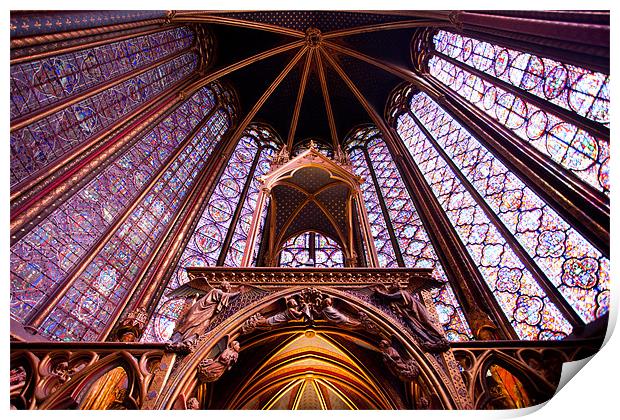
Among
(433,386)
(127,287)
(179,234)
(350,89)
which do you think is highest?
(350,89)

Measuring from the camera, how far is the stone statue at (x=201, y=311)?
3684 millimetres

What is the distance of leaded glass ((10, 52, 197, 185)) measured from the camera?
16.6 feet

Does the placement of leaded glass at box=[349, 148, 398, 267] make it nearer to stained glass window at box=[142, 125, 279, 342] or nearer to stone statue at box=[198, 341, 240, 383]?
stained glass window at box=[142, 125, 279, 342]

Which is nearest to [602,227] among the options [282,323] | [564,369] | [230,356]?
[564,369]

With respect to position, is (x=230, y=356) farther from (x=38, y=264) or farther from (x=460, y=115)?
(x=460, y=115)

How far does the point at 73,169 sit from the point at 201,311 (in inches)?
139

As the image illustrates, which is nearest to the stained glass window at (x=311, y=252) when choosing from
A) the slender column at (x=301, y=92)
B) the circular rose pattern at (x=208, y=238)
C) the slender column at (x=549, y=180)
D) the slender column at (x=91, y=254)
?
the circular rose pattern at (x=208, y=238)

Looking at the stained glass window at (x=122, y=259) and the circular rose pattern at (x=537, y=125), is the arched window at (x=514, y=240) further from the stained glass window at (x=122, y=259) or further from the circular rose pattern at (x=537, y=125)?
the stained glass window at (x=122, y=259)

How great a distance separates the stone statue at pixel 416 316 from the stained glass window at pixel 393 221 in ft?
8.70

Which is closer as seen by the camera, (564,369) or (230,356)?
(564,369)
